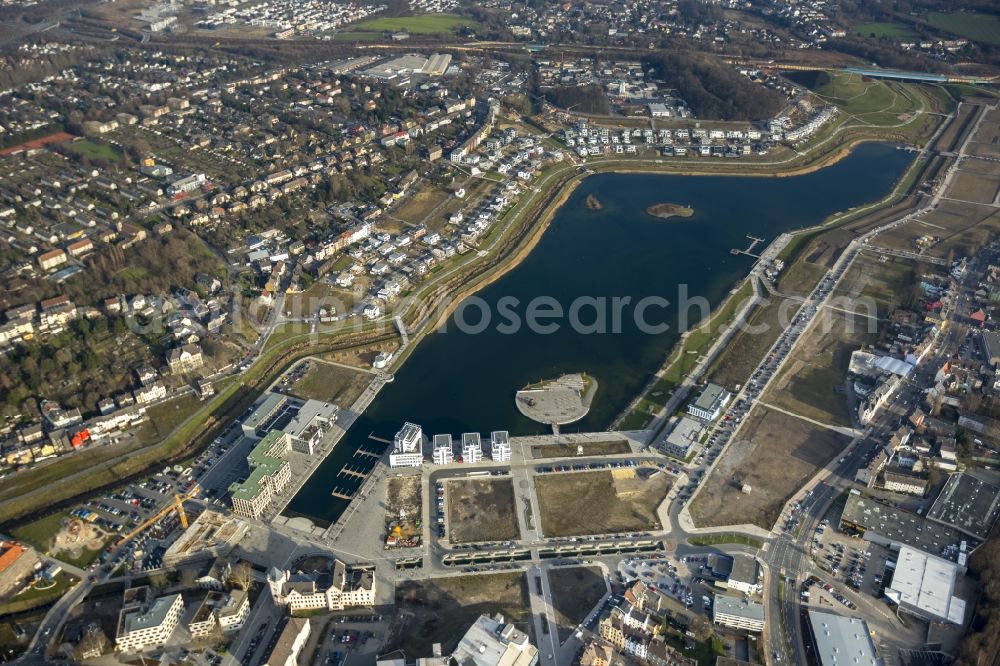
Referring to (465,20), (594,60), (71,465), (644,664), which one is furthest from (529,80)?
(644,664)

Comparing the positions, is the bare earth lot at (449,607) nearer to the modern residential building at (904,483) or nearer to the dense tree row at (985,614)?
the dense tree row at (985,614)

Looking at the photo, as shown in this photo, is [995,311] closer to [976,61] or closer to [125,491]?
[125,491]

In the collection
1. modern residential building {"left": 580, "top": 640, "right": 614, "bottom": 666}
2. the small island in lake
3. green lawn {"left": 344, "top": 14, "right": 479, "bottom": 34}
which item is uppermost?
green lawn {"left": 344, "top": 14, "right": 479, "bottom": 34}

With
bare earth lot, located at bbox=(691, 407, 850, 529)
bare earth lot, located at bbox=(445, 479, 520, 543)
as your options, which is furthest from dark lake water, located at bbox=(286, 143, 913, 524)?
bare earth lot, located at bbox=(691, 407, 850, 529)

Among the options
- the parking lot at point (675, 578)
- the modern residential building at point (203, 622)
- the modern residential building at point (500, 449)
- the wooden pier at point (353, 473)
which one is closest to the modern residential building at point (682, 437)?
the parking lot at point (675, 578)

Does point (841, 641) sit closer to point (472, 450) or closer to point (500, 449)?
point (500, 449)

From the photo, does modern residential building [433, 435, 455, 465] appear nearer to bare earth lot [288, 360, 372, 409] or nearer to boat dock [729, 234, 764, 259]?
bare earth lot [288, 360, 372, 409]

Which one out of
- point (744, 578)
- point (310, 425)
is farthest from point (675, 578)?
point (310, 425)
